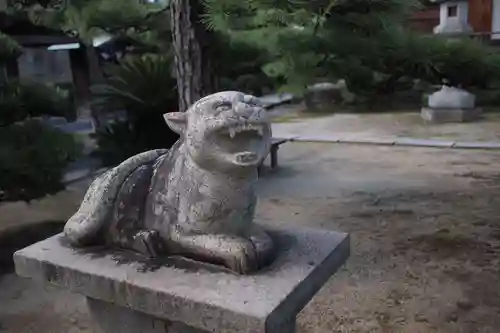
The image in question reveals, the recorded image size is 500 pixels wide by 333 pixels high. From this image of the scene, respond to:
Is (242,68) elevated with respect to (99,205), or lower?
lower

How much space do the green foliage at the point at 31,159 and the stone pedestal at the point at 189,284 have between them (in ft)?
3.43

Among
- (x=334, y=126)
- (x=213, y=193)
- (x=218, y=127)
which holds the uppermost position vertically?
(x=218, y=127)

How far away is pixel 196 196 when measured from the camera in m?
0.95

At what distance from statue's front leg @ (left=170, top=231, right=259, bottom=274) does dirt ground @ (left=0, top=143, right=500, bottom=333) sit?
73cm

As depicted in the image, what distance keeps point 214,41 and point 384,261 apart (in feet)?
4.25

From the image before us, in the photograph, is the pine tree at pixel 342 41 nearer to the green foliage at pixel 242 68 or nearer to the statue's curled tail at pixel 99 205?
the green foliage at pixel 242 68

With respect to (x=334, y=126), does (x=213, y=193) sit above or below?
above

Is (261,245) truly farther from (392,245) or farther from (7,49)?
(7,49)

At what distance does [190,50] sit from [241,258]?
1.51 metres

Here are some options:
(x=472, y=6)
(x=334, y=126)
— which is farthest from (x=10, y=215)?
(x=472, y=6)

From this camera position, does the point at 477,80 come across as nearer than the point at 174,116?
No

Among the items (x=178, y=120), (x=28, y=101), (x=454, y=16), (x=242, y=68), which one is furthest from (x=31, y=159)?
(x=454, y=16)

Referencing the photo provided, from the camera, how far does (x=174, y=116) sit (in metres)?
0.97

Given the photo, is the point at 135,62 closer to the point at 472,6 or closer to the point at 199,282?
the point at 199,282
